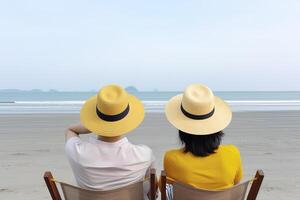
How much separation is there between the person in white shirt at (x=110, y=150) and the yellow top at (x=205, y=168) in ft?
0.56

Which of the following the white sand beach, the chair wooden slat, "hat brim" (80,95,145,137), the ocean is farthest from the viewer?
the ocean

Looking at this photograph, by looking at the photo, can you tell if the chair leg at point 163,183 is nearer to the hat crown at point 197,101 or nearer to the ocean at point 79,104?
the hat crown at point 197,101

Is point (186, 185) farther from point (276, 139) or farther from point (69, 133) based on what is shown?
point (276, 139)

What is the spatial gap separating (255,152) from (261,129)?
11.5 ft

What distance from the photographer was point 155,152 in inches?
267

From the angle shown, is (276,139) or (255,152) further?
(276,139)

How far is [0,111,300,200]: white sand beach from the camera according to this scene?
15.1 feet

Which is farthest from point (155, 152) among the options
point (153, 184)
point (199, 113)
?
point (153, 184)

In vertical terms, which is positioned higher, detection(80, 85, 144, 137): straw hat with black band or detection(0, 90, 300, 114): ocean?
detection(80, 85, 144, 137): straw hat with black band

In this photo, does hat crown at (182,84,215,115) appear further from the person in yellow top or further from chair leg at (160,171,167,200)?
chair leg at (160,171,167,200)

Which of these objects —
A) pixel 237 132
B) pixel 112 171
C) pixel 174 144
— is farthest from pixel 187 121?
pixel 237 132

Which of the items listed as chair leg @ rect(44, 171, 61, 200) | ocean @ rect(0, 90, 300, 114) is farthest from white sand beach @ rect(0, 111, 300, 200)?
ocean @ rect(0, 90, 300, 114)

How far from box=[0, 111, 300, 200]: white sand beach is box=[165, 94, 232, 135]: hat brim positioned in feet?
6.70

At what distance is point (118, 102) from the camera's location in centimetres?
240
